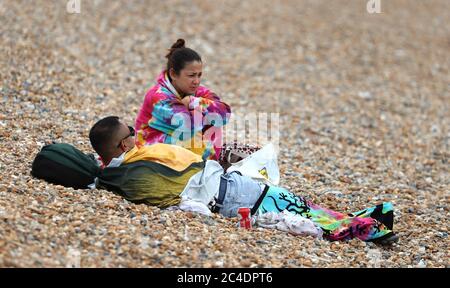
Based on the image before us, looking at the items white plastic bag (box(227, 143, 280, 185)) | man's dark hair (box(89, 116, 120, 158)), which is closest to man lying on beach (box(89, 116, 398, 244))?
man's dark hair (box(89, 116, 120, 158))

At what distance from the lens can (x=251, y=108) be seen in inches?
395

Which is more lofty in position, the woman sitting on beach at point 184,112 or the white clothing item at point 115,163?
the woman sitting on beach at point 184,112

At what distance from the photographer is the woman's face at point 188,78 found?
6.16 metres

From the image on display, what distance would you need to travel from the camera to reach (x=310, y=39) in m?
13.4

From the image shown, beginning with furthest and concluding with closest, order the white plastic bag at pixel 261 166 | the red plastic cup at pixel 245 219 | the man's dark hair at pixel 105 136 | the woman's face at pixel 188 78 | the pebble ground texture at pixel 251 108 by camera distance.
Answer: the woman's face at pixel 188 78 → the white plastic bag at pixel 261 166 → the man's dark hair at pixel 105 136 → the red plastic cup at pixel 245 219 → the pebble ground texture at pixel 251 108

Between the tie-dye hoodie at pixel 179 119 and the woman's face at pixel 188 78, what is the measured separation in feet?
0.23

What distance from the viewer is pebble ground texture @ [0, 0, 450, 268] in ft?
16.4

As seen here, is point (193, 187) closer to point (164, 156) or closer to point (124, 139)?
point (164, 156)

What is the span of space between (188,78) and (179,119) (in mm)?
359

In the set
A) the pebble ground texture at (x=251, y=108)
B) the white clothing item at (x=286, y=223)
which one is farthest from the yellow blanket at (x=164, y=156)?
the white clothing item at (x=286, y=223)

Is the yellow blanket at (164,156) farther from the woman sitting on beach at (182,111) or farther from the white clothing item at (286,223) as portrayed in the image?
the white clothing item at (286,223)
